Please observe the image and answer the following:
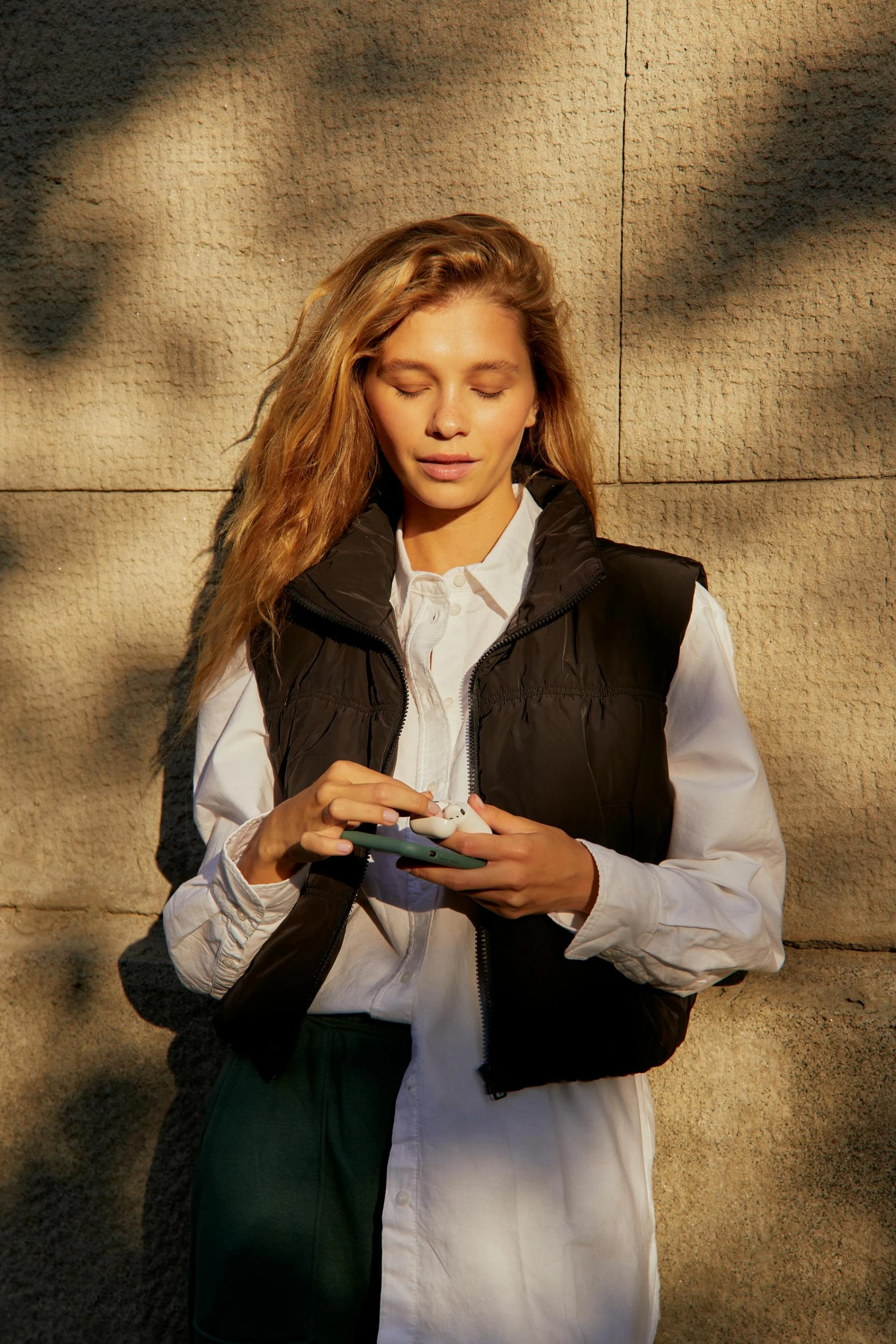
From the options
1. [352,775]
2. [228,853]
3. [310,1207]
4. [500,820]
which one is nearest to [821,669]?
[500,820]

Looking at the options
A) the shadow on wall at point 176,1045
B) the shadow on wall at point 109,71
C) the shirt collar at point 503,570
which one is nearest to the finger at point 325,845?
the shirt collar at point 503,570

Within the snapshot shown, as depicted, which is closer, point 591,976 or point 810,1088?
point 591,976

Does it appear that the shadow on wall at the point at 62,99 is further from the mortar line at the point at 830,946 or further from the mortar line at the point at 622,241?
the mortar line at the point at 830,946

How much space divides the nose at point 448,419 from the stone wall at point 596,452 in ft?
1.83

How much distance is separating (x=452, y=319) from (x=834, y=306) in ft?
2.77

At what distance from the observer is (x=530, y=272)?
2045 mm

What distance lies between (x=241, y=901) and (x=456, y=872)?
0.43m

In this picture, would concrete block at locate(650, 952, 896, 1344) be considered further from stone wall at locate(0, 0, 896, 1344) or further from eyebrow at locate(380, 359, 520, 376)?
eyebrow at locate(380, 359, 520, 376)

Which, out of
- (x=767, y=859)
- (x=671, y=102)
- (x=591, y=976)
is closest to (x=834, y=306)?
(x=671, y=102)

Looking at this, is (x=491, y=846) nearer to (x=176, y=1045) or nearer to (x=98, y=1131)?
(x=176, y=1045)

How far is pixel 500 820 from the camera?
5.04ft

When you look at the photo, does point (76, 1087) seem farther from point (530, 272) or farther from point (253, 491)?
point (530, 272)

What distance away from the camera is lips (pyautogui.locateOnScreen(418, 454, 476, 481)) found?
1.90 metres

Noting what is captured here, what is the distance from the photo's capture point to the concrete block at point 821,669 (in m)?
2.21
